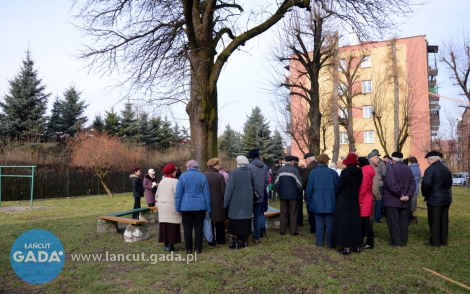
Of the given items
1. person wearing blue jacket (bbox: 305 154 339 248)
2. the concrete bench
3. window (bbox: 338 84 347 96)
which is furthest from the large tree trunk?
window (bbox: 338 84 347 96)

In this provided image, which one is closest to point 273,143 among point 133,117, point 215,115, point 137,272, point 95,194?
point 133,117

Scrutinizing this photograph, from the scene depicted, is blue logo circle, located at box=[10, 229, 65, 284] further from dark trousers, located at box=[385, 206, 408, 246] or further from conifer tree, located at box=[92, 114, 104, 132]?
conifer tree, located at box=[92, 114, 104, 132]

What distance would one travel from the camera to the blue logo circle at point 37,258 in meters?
5.75

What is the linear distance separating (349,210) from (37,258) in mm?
5518

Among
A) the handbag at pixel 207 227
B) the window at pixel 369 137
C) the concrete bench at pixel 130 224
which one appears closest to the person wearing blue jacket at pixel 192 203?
the handbag at pixel 207 227

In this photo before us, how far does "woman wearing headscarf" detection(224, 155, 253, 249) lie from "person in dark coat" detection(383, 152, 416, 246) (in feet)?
9.10

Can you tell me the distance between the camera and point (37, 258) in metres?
6.62

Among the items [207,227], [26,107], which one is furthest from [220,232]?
[26,107]

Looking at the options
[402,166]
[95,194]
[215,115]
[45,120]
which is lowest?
[95,194]

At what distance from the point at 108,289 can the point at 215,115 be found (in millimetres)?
5027

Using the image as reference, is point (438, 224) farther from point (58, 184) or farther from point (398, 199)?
point (58, 184)

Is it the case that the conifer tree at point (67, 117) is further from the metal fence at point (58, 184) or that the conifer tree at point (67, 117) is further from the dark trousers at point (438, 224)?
the dark trousers at point (438, 224)

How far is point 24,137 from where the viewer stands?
30.3 meters

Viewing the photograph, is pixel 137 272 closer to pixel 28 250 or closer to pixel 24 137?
pixel 28 250
